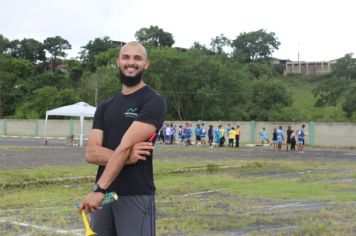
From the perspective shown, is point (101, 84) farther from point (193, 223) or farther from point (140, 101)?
point (140, 101)

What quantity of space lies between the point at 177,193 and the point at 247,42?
9508cm

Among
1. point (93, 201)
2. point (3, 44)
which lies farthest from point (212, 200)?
point (3, 44)

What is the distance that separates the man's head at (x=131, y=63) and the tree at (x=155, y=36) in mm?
91676

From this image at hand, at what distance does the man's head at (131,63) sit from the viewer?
443 centimetres

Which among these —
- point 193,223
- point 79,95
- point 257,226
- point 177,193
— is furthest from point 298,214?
point 79,95

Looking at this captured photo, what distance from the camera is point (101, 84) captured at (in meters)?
70.7

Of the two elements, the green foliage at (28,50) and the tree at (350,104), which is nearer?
the tree at (350,104)

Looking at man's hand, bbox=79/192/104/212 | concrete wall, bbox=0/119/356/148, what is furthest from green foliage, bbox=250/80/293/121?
man's hand, bbox=79/192/104/212

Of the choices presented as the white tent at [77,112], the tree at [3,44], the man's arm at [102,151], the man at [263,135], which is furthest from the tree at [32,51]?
the man's arm at [102,151]

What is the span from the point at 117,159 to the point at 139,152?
6.6 inches

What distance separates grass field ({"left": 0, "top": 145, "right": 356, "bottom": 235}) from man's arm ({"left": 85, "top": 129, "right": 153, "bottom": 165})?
423 cm

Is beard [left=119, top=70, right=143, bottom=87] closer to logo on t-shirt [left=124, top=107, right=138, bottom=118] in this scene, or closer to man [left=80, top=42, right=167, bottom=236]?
man [left=80, top=42, right=167, bottom=236]

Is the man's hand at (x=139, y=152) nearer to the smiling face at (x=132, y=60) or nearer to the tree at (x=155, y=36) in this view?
the smiling face at (x=132, y=60)

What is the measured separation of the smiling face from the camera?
4.43 meters
